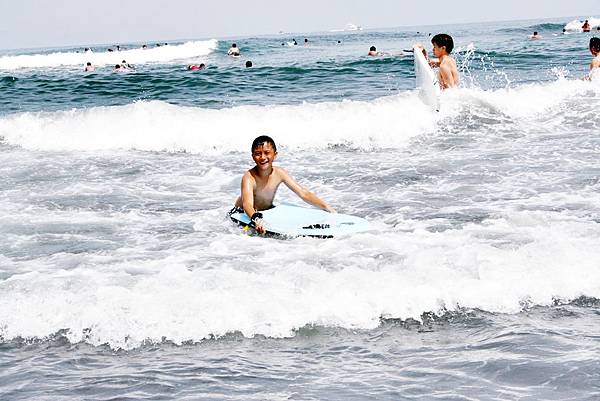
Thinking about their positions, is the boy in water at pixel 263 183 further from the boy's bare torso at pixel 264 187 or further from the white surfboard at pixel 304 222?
the white surfboard at pixel 304 222

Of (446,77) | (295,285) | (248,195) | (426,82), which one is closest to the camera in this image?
(295,285)

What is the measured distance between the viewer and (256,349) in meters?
4.47

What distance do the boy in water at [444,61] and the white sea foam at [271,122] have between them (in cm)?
44

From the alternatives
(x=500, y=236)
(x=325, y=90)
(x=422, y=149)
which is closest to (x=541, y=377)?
(x=500, y=236)

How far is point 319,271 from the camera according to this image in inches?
224

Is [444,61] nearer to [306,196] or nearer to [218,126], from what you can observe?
[218,126]

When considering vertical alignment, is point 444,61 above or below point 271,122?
above

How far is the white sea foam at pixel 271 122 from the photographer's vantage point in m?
13.9

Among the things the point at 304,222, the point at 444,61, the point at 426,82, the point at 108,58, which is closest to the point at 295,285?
the point at 304,222

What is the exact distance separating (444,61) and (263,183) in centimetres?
668

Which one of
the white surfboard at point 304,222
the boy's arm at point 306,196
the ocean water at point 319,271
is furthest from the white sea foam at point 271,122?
the white surfboard at point 304,222

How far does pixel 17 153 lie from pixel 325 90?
32.8 ft

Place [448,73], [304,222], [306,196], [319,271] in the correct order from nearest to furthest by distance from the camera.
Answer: [319,271] → [304,222] → [306,196] → [448,73]

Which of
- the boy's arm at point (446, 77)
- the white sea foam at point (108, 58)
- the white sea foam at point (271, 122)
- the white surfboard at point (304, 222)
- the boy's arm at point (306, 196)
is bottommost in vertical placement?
the white surfboard at point (304, 222)
